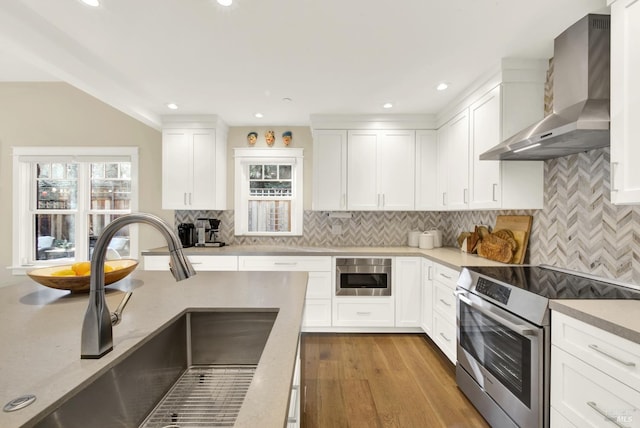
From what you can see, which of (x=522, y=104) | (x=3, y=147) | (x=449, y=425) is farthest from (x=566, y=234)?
(x=3, y=147)

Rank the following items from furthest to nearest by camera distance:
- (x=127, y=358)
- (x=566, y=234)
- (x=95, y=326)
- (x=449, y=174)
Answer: (x=449, y=174) → (x=566, y=234) → (x=127, y=358) → (x=95, y=326)

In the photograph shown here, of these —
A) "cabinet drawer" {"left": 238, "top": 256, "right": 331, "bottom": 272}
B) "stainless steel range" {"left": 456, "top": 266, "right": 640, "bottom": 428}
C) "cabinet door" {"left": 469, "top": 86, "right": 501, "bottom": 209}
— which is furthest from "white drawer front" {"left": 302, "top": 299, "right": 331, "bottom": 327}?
"cabinet door" {"left": 469, "top": 86, "right": 501, "bottom": 209}

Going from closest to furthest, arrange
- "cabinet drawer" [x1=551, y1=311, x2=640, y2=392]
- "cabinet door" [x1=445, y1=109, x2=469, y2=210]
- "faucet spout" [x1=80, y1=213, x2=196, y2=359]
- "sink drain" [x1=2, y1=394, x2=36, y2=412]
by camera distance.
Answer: "sink drain" [x1=2, y1=394, x2=36, y2=412] → "faucet spout" [x1=80, y1=213, x2=196, y2=359] → "cabinet drawer" [x1=551, y1=311, x2=640, y2=392] → "cabinet door" [x1=445, y1=109, x2=469, y2=210]

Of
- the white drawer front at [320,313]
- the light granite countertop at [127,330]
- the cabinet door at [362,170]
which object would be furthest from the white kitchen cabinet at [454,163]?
the light granite countertop at [127,330]

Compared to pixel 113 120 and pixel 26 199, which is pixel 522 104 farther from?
pixel 26 199

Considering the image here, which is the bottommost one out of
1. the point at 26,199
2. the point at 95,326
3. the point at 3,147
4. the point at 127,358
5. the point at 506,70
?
the point at 127,358

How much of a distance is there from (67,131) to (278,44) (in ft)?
11.6

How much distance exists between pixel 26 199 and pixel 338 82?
14.4ft

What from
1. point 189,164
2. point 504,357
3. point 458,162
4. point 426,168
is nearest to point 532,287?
point 504,357

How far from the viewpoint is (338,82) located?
8.78 feet

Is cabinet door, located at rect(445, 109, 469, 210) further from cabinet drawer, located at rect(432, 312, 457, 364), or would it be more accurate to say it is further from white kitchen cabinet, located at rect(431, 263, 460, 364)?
cabinet drawer, located at rect(432, 312, 457, 364)

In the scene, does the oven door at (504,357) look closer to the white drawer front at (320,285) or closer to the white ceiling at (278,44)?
the white drawer front at (320,285)

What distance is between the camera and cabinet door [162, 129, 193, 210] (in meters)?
3.60

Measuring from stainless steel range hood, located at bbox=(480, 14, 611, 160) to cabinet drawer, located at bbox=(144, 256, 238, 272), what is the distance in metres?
2.81
